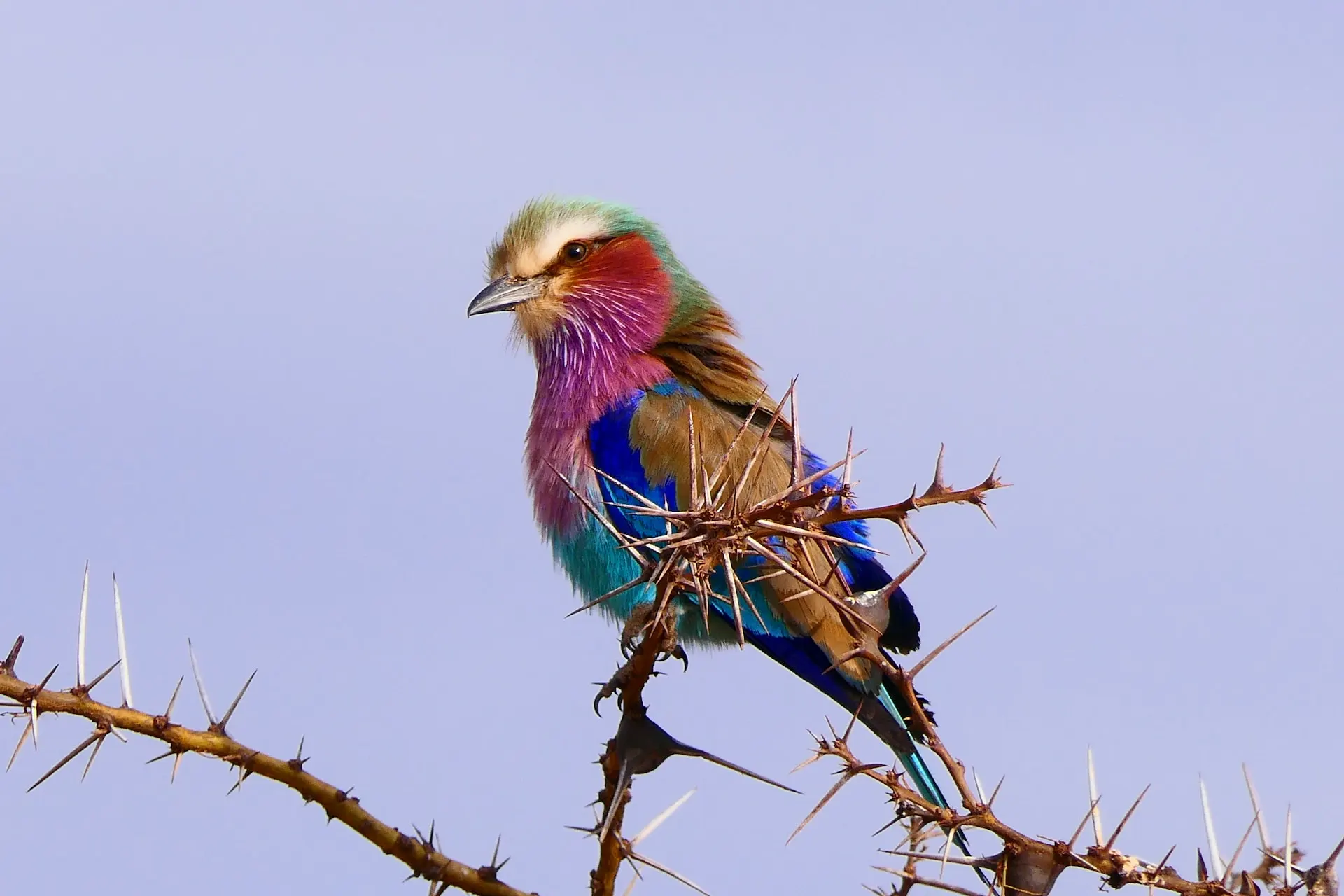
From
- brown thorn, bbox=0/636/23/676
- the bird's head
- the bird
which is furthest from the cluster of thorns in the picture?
the bird's head

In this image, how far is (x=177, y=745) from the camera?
9.06 feet

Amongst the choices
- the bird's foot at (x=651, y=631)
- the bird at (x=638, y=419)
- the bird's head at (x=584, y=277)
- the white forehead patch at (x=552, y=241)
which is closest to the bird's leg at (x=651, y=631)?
the bird's foot at (x=651, y=631)

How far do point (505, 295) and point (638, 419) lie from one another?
105cm

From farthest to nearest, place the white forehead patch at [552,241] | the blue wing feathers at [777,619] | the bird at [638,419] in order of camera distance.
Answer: the white forehead patch at [552,241], the bird at [638,419], the blue wing feathers at [777,619]

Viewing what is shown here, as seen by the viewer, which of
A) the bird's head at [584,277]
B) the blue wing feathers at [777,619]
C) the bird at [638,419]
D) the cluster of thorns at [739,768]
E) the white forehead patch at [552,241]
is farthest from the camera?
the white forehead patch at [552,241]

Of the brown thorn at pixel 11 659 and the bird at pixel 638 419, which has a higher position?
the bird at pixel 638 419

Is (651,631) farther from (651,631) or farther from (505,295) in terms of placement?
Answer: (505,295)

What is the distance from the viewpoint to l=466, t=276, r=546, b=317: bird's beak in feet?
19.6

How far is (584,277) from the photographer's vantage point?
6.09 m

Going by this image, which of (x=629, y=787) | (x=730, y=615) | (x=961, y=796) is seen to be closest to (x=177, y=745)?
(x=629, y=787)

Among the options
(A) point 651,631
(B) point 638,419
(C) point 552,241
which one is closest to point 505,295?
(C) point 552,241

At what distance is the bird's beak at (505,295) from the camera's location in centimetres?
598

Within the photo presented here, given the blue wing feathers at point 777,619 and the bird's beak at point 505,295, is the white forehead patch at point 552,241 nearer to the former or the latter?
the bird's beak at point 505,295

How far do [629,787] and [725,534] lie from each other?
99 centimetres
